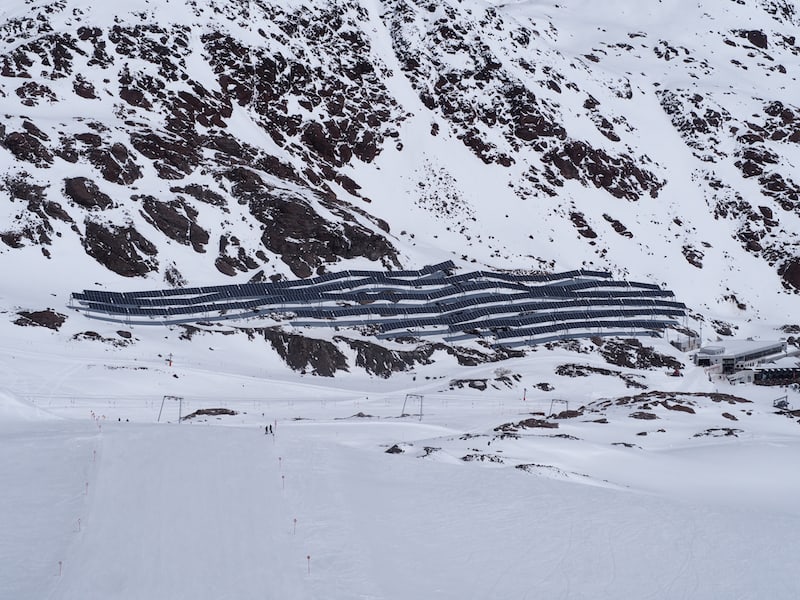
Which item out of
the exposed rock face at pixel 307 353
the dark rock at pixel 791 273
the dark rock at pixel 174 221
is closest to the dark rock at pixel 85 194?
the dark rock at pixel 174 221

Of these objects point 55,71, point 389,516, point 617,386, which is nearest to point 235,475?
point 389,516

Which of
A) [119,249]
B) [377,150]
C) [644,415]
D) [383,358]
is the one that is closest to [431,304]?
[383,358]

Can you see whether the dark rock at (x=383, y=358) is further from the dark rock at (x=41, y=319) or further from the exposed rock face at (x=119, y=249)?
the dark rock at (x=41, y=319)

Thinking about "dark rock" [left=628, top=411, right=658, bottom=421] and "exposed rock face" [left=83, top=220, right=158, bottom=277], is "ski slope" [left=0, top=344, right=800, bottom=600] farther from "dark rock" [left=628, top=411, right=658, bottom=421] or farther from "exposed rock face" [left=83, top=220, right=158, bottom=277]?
"exposed rock face" [left=83, top=220, right=158, bottom=277]

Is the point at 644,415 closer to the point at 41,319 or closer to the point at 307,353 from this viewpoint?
the point at 307,353

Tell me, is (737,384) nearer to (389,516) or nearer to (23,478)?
(389,516)

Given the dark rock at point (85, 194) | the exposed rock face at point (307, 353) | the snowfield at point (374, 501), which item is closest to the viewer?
the snowfield at point (374, 501)
